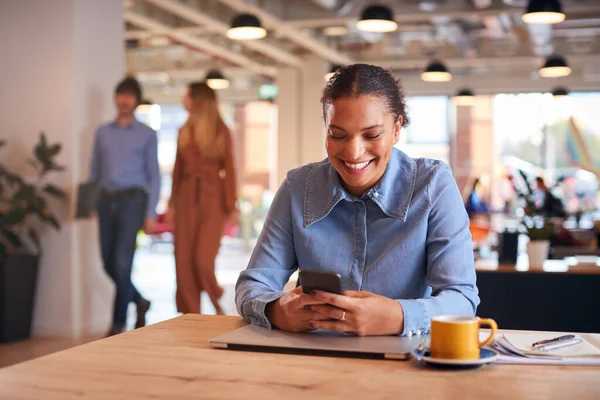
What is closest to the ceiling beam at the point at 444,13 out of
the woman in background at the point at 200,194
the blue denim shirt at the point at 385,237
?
the woman in background at the point at 200,194

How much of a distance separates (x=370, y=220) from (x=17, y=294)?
4648mm

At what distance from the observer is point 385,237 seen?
1961 millimetres

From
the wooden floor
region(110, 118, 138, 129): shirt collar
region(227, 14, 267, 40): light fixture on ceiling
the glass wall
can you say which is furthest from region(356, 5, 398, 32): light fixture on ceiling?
the glass wall

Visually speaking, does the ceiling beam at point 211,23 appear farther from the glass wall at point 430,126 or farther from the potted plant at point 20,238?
the potted plant at point 20,238

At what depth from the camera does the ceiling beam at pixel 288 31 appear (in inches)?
367

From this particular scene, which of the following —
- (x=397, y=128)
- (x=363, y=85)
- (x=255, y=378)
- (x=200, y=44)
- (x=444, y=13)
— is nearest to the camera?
(x=255, y=378)

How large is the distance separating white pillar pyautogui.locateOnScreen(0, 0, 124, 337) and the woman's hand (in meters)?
4.89

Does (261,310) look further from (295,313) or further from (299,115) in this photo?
(299,115)

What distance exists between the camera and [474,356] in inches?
55.7

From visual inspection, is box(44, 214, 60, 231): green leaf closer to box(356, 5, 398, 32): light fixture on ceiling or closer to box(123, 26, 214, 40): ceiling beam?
box(356, 5, 398, 32): light fixture on ceiling

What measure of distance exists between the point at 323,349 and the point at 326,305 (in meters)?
0.18

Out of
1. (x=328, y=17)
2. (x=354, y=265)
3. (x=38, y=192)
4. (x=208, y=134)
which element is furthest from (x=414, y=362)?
(x=328, y=17)

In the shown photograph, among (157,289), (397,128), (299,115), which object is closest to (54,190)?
(157,289)

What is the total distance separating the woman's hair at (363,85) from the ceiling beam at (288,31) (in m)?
7.15
